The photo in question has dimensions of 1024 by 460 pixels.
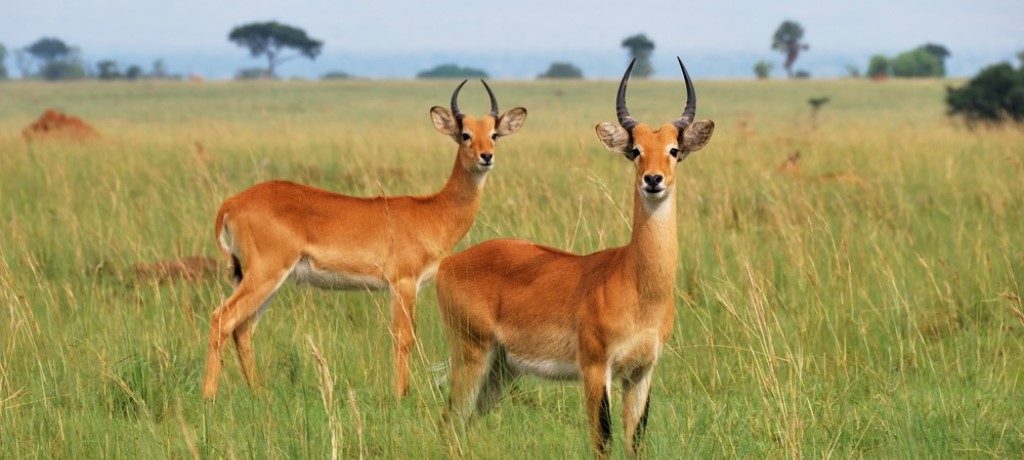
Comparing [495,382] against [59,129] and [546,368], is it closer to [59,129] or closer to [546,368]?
[546,368]

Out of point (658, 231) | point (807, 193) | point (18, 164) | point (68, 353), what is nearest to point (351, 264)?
point (68, 353)

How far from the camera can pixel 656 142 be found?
436cm

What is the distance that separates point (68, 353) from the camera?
18.6 feet

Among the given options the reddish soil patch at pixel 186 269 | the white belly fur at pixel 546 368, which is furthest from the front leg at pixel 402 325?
the reddish soil patch at pixel 186 269

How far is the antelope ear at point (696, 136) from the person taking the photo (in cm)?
455

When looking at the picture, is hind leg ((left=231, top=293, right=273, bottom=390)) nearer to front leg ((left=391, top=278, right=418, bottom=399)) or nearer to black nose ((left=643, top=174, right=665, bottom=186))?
front leg ((left=391, top=278, right=418, bottom=399))

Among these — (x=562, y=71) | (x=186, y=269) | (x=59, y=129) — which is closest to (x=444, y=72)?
(x=562, y=71)

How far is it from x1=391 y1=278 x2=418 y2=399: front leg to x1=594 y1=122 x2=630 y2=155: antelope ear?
1.39 meters

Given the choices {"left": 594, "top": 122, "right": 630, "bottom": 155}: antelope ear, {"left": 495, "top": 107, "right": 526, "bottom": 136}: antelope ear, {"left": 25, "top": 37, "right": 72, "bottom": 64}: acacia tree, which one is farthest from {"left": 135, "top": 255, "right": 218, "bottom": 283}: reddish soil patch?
{"left": 25, "top": 37, "right": 72, "bottom": 64}: acacia tree

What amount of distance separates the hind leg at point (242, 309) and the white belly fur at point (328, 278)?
11 cm

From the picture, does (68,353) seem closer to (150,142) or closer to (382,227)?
(382,227)

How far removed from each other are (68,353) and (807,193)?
7.19 m

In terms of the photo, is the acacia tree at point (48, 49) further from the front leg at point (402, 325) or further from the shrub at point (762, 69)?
the front leg at point (402, 325)

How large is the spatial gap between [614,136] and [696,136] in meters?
0.31
